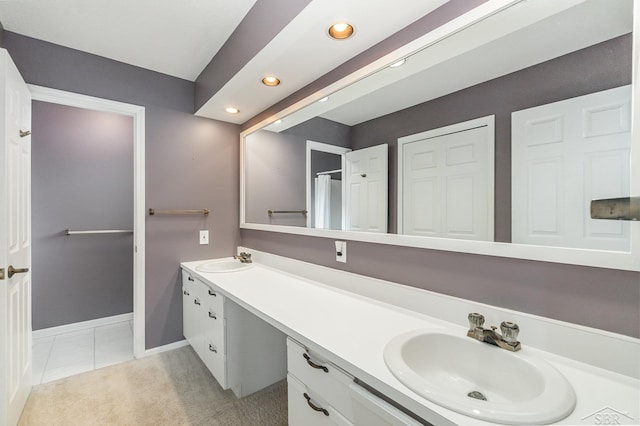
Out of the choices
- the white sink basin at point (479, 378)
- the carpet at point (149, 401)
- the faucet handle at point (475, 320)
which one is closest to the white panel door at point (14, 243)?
the carpet at point (149, 401)

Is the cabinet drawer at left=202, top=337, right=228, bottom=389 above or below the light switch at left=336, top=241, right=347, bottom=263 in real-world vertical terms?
below

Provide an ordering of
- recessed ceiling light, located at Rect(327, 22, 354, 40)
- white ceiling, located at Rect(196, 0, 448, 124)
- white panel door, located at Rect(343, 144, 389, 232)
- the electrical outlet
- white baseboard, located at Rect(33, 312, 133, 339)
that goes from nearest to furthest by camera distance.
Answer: white ceiling, located at Rect(196, 0, 448, 124) → recessed ceiling light, located at Rect(327, 22, 354, 40) → white panel door, located at Rect(343, 144, 389, 232) → the electrical outlet → white baseboard, located at Rect(33, 312, 133, 339)

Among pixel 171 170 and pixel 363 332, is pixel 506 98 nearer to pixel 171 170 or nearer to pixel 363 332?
pixel 363 332

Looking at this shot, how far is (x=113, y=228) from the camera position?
318cm

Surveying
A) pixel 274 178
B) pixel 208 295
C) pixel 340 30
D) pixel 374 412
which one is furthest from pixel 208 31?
pixel 374 412

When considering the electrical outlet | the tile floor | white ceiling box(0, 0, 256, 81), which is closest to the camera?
white ceiling box(0, 0, 256, 81)

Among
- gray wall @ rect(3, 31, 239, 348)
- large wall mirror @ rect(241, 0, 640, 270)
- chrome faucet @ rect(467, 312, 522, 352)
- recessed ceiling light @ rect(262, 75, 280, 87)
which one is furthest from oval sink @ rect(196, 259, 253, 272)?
chrome faucet @ rect(467, 312, 522, 352)

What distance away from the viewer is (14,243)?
159 cm

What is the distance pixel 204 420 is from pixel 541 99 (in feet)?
7.43

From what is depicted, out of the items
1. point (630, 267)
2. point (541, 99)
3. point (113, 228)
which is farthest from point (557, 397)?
point (113, 228)

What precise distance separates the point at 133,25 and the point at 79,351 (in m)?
2.67

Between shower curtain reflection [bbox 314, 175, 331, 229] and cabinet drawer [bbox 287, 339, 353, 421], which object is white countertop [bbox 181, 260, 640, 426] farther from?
shower curtain reflection [bbox 314, 175, 331, 229]

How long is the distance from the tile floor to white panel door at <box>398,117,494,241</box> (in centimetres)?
261

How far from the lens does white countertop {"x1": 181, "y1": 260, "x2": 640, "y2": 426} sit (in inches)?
28.0
